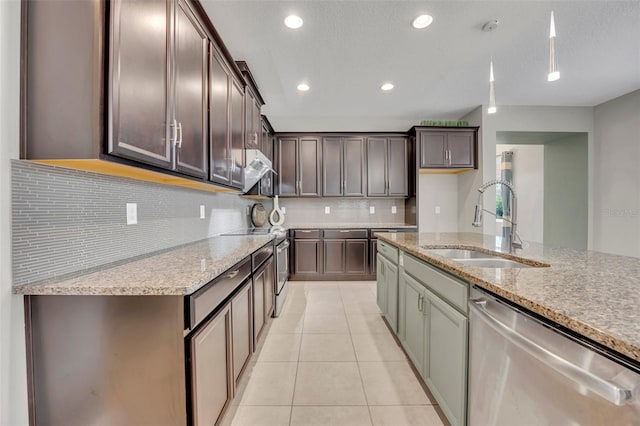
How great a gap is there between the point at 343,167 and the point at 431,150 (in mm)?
1404

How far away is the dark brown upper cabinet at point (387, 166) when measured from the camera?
443 cm

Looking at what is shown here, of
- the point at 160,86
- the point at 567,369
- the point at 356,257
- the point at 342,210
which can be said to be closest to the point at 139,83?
the point at 160,86

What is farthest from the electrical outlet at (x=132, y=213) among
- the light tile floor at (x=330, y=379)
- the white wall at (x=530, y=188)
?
the white wall at (x=530, y=188)

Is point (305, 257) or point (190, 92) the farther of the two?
point (305, 257)

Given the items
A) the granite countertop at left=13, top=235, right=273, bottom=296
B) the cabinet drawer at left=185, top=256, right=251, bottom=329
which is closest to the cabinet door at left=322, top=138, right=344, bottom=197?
the cabinet drawer at left=185, top=256, right=251, bottom=329

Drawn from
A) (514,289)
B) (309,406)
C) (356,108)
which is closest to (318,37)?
(356,108)

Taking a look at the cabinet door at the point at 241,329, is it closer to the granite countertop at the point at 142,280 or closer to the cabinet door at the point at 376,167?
the granite countertop at the point at 142,280

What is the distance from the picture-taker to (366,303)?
10.7ft

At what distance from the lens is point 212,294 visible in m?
1.18

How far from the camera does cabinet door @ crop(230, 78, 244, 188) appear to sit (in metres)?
2.24

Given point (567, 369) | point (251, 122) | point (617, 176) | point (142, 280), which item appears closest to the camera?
point (567, 369)

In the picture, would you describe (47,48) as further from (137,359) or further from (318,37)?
(318,37)

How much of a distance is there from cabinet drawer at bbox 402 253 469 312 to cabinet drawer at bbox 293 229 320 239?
→ 95.0 inches

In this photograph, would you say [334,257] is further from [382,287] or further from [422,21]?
[422,21]
